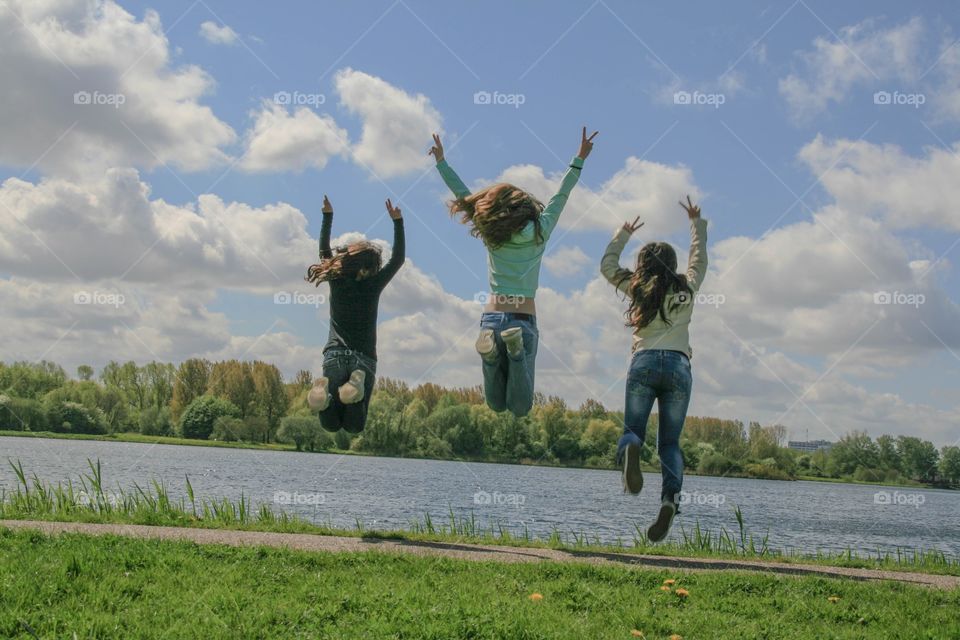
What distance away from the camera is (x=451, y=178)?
10398mm

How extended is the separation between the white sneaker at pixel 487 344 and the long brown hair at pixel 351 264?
2.21m

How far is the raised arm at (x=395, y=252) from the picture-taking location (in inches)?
442

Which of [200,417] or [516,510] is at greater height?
[200,417]

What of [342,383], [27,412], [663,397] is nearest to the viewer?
[663,397]

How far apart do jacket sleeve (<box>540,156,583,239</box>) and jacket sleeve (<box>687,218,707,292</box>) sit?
1.43 metres

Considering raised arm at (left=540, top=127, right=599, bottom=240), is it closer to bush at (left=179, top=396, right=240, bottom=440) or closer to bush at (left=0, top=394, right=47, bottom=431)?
bush at (left=179, top=396, right=240, bottom=440)

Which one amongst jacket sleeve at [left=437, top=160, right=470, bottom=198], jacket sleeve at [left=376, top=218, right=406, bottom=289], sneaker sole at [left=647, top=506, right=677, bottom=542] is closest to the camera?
sneaker sole at [left=647, top=506, right=677, bottom=542]

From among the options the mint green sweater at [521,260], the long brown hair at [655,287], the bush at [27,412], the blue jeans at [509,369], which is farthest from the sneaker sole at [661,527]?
the bush at [27,412]

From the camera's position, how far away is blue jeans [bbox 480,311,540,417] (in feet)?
31.9

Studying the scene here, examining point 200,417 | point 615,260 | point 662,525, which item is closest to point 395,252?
point 615,260

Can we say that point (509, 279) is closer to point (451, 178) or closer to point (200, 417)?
point (451, 178)

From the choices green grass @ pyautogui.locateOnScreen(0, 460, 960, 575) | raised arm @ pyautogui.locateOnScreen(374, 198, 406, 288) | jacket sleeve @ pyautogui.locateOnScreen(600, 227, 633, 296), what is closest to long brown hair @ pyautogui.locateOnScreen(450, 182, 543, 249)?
jacket sleeve @ pyautogui.locateOnScreen(600, 227, 633, 296)

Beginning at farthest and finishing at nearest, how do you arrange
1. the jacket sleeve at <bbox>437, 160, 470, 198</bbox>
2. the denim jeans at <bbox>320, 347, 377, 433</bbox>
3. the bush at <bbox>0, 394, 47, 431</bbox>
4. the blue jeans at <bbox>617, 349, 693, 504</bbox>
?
the bush at <bbox>0, 394, 47, 431</bbox>, the denim jeans at <bbox>320, 347, 377, 433</bbox>, the jacket sleeve at <bbox>437, 160, 470, 198</bbox>, the blue jeans at <bbox>617, 349, 693, 504</bbox>

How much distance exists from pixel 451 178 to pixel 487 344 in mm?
2119
